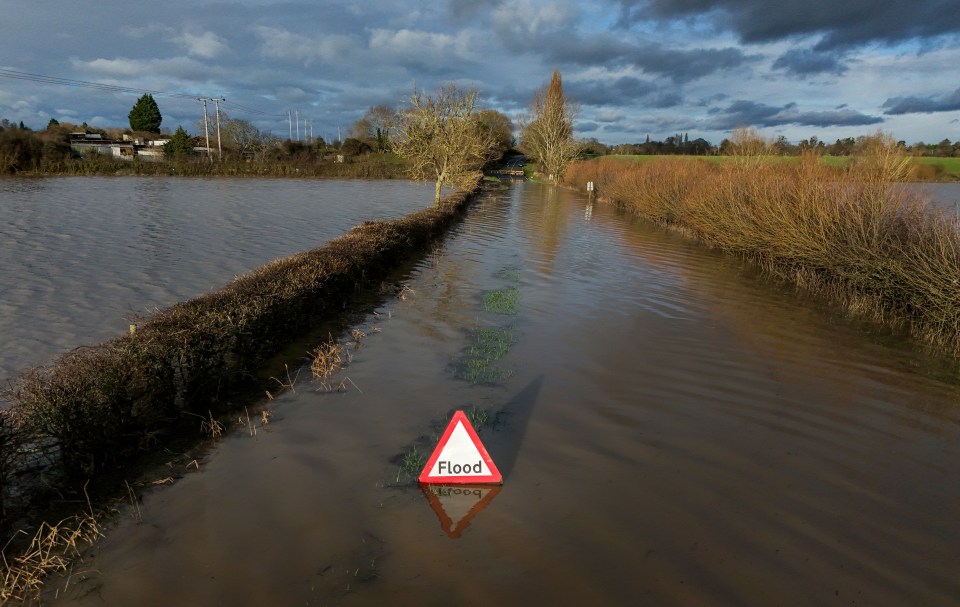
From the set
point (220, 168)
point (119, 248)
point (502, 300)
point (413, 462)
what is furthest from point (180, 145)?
point (413, 462)

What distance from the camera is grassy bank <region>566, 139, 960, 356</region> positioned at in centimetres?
988

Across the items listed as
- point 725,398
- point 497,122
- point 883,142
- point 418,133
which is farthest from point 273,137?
point 725,398

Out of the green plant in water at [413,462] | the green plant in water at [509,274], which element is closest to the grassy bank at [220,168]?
the green plant in water at [509,274]

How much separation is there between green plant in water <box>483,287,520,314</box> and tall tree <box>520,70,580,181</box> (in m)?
51.5

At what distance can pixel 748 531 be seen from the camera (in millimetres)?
4488

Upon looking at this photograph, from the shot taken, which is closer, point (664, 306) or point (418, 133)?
point (664, 306)

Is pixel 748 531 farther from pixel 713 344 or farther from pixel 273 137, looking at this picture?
pixel 273 137

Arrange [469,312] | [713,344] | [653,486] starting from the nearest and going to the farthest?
[653,486]
[713,344]
[469,312]

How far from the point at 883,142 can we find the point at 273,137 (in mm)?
83991

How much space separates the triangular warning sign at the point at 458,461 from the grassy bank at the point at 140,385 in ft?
8.78

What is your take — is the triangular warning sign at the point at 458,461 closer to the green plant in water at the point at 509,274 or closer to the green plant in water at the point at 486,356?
the green plant in water at the point at 486,356

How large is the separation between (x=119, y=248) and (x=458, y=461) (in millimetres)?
15425

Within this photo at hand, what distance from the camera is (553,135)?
63.3 m

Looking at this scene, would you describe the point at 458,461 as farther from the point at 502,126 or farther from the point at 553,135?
the point at 502,126
